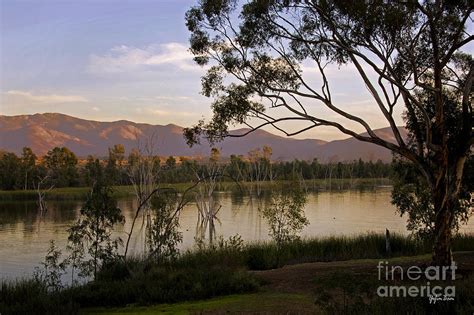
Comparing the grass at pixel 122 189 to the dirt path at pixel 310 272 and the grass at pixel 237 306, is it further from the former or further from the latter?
→ the grass at pixel 237 306

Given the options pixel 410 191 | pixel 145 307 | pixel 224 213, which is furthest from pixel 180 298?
pixel 224 213

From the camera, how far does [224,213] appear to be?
3434 cm

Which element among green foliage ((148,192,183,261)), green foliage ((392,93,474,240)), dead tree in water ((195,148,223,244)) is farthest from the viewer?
dead tree in water ((195,148,223,244))

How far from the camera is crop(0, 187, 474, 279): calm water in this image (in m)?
19.1

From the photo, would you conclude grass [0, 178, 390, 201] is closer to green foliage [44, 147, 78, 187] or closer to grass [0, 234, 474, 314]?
green foliage [44, 147, 78, 187]

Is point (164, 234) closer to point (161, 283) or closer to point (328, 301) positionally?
point (161, 283)

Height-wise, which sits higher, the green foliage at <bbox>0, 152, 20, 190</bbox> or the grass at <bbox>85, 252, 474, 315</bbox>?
the green foliage at <bbox>0, 152, 20, 190</bbox>

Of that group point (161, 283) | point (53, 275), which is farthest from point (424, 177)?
point (53, 275)

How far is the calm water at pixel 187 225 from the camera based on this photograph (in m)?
19.1

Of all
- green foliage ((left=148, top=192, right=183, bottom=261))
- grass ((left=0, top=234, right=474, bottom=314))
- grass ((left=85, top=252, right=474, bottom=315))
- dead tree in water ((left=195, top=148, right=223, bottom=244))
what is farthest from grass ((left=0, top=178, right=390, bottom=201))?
grass ((left=85, top=252, right=474, bottom=315))

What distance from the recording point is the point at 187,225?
91.0 feet

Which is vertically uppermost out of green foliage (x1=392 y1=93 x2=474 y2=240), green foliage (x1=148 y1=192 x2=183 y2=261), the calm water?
green foliage (x1=392 y1=93 x2=474 y2=240)

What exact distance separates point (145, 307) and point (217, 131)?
3.65 meters

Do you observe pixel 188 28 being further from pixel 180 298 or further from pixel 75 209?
pixel 75 209
